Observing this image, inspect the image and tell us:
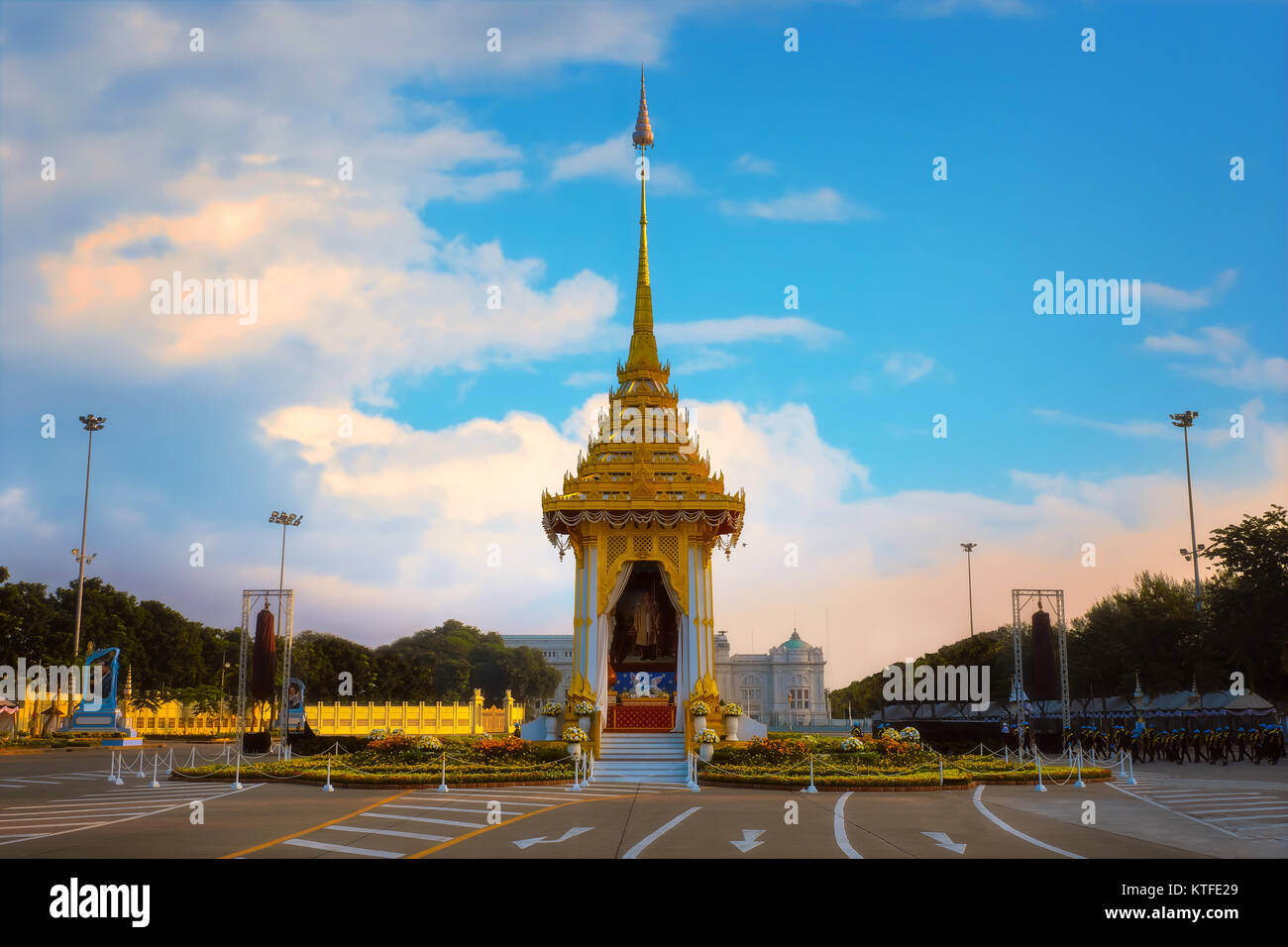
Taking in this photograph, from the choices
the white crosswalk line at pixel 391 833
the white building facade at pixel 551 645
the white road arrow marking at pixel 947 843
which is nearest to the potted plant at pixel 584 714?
the white crosswalk line at pixel 391 833

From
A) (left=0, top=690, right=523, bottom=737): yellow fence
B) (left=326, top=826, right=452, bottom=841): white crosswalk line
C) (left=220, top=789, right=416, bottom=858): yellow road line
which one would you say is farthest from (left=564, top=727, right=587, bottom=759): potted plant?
(left=0, top=690, right=523, bottom=737): yellow fence

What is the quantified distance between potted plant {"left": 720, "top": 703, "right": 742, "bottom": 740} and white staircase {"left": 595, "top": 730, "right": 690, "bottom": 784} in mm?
1453

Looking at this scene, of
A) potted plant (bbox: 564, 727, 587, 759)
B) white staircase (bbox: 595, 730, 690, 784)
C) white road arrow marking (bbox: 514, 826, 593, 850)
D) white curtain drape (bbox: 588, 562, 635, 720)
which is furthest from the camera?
white curtain drape (bbox: 588, 562, 635, 720)

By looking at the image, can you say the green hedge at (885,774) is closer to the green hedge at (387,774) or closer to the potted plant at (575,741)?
the potted plant at (575,741)

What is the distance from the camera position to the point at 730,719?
31.2 metres

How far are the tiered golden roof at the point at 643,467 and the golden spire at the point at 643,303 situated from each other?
0.04 metres

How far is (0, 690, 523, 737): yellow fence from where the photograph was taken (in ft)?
172

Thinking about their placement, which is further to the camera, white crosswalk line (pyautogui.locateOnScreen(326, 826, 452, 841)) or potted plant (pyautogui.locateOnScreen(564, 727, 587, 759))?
potted plant (pyautogui.locateOnScreen(564, 727, 587, 759))

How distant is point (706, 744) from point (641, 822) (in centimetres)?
1285

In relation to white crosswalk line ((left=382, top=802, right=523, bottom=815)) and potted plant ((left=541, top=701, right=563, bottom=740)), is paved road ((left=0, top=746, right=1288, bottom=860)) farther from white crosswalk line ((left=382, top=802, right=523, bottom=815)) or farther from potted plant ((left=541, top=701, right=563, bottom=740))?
potted plant ((left=541, top=701, right=563, bottom=740))

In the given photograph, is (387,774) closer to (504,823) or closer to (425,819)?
(425,819)

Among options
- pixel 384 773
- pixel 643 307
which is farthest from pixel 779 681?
pixel 384 773

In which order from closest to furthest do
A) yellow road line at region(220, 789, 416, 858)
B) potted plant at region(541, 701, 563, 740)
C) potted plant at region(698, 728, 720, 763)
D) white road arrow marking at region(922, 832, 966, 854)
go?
yellow road line at region(220, 789, 416, 858) → white road arrow marking at region(922, 832, 966, 854) → potted plant at region(698, 728, 720, 763) → potted plant at region(541, 701, 563, 740)
